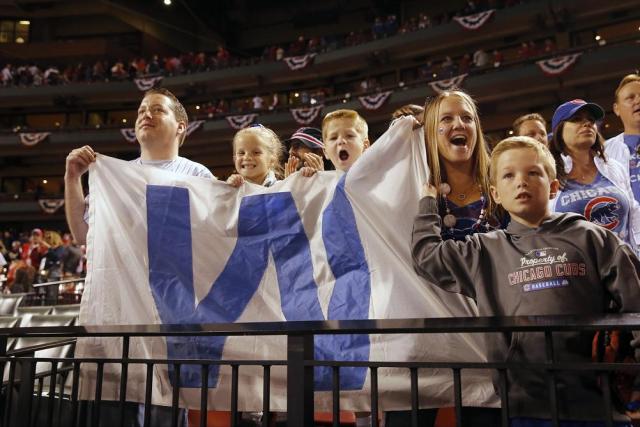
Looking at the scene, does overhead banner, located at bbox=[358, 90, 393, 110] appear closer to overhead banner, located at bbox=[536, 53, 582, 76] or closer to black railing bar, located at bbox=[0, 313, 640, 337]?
overhead banner, located at bbox=[536, 53, 582, 76]

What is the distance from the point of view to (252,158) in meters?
3.09

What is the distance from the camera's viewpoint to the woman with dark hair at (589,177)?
2645 mm

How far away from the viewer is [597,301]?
169 centimetres

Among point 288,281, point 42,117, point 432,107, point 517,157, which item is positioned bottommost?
point 288,281

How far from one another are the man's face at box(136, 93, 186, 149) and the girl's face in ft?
1.27

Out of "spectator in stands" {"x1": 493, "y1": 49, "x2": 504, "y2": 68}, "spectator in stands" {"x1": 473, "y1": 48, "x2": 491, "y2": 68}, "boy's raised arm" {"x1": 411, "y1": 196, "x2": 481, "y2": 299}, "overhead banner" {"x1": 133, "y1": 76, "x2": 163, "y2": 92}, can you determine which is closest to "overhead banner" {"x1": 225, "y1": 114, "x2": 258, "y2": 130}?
"overhead banner" {"x1": 133, "y1": 76, "x2": 163, "y2": 92}

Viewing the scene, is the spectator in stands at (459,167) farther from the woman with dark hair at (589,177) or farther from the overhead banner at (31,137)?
the overhead banner at (31,137)

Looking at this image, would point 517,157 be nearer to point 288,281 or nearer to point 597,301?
point 597,301

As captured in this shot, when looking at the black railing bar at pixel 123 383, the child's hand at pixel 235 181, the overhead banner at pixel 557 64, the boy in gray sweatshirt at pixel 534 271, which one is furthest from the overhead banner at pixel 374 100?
the black railing bar at pixel 123 383

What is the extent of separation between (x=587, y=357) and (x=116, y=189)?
7.06 feet

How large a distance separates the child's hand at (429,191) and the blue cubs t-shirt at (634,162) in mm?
1713

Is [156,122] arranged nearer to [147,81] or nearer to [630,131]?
[630,131]

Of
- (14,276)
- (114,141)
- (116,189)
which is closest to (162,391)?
(116,189)

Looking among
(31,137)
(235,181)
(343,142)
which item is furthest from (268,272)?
(31,137)
